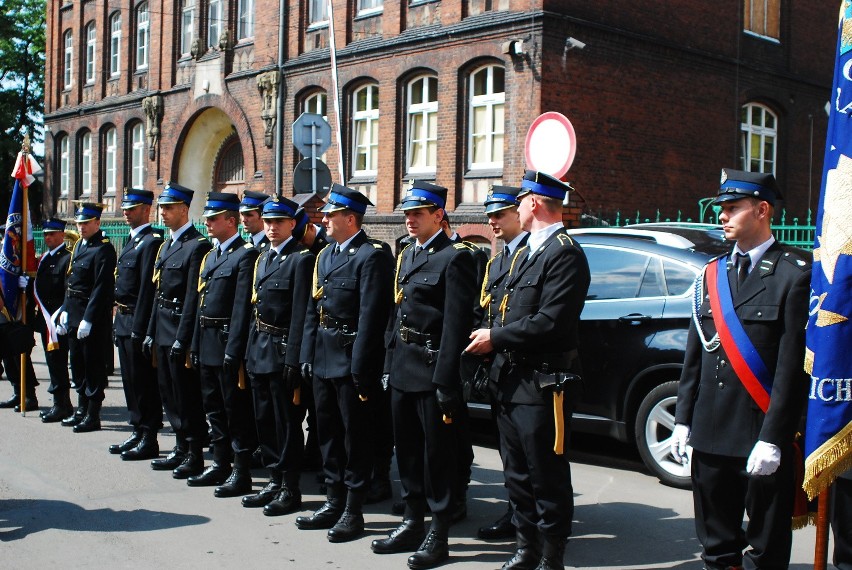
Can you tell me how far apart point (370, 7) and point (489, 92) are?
14.6 ft

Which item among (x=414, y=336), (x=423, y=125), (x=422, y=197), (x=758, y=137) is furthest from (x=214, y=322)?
(x=758, y=137)

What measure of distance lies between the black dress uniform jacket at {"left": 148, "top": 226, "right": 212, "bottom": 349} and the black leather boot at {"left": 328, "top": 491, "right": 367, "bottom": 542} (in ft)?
7.40

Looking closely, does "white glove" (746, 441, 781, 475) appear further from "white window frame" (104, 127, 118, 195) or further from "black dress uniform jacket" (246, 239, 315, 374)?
"white window frame" (104, 127, 118, 195)

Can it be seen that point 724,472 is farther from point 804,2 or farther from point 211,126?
point 211,126

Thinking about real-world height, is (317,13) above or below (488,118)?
above

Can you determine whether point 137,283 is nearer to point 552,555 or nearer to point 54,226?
point 54,226

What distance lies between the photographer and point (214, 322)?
7.51 m

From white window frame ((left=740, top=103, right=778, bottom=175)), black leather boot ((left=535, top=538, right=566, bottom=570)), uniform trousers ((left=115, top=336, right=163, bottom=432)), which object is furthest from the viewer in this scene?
white window frame ((left=740, top=103, right=778, bottom=175))

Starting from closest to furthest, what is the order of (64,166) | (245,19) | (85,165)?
(245,19) → (85,165) → (64,166)

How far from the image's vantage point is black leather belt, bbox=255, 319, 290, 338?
6.90m

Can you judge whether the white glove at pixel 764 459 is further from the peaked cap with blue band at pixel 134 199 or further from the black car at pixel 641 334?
the peaked cap with blue band at pixel 134 199

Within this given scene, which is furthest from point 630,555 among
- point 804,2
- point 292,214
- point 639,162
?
point 804,2

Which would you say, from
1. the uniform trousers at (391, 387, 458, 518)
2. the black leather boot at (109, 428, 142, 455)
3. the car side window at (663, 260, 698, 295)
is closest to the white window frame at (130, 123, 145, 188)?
the black leather boot at (109, 428, 142, 455)

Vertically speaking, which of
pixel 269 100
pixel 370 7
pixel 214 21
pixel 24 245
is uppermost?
pixel 214 21
